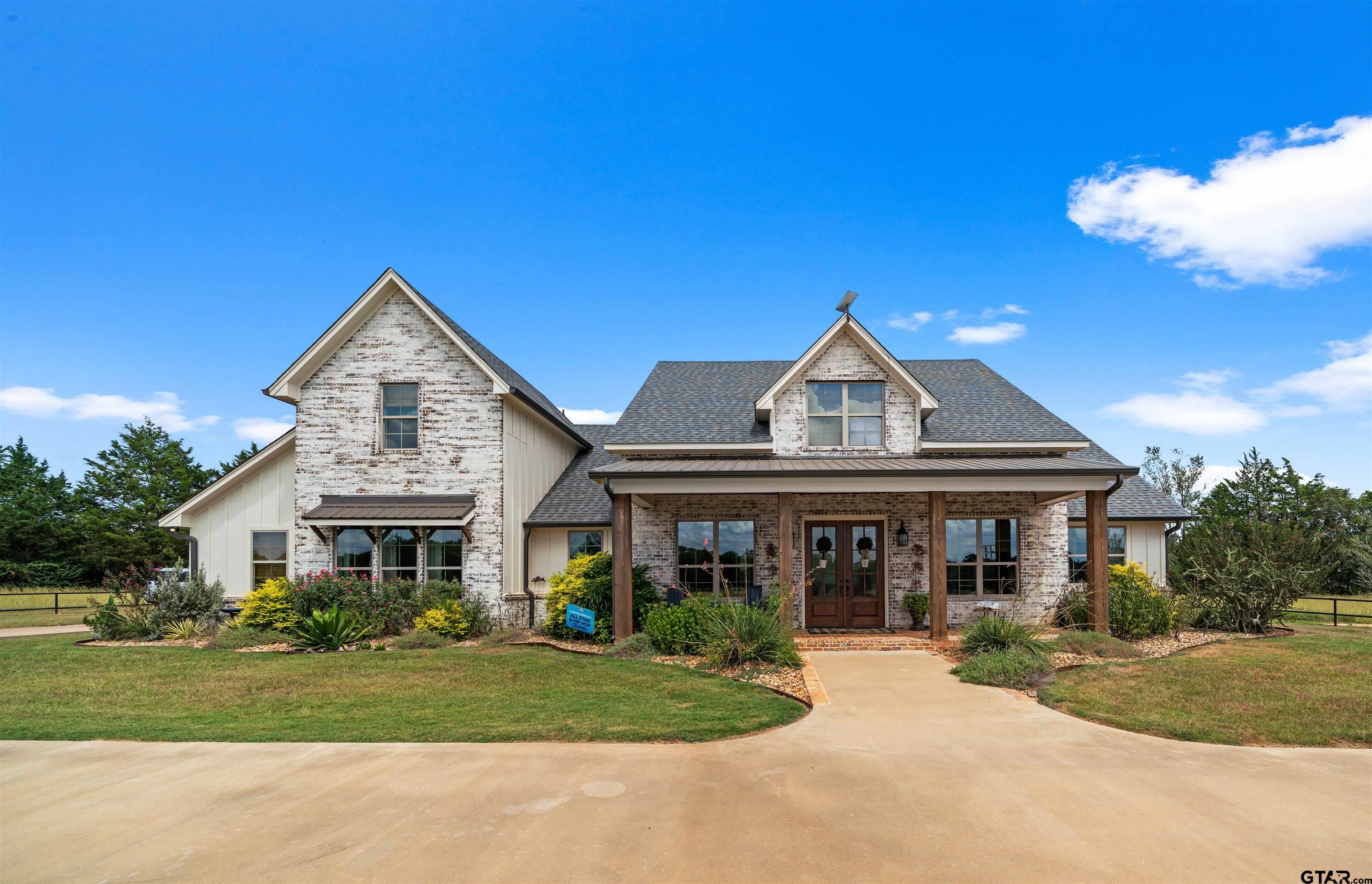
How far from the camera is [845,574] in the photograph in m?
16.2

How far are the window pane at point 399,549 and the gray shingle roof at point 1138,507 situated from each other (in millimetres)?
15974

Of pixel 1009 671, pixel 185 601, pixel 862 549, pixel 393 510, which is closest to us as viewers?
pixel 1009 671

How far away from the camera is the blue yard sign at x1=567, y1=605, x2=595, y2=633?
14.0 m

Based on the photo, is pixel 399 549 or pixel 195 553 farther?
pixel 195 553

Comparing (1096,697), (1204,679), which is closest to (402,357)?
(1096,697)

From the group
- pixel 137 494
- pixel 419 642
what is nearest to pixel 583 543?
pixel 419 642

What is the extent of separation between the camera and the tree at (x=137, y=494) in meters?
36.8

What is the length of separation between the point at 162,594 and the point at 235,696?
7993 millimetres

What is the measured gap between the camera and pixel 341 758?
23.0 ft

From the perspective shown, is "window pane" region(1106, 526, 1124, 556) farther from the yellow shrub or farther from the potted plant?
the yellow shrub

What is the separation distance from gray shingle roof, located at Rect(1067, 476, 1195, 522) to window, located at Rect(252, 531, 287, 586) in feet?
63.9

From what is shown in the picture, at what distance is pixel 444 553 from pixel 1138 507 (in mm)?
18168

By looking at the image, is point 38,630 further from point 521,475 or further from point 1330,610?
point 1330,610

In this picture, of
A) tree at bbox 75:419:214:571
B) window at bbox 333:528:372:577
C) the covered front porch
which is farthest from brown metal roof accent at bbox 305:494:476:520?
tree at bbox 75:419:214:571
